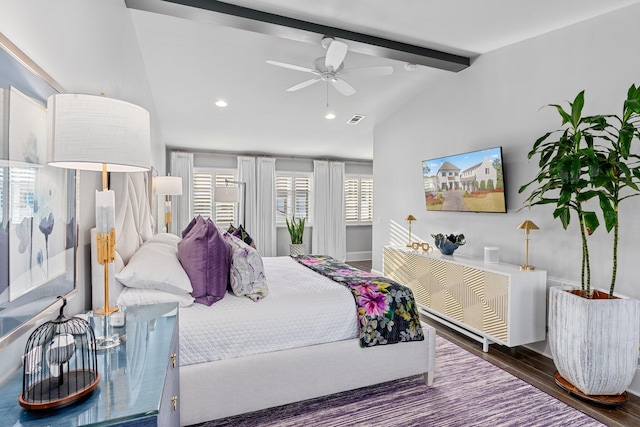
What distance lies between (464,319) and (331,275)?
155 cm

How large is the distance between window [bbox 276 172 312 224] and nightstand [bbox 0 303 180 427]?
5.94 m

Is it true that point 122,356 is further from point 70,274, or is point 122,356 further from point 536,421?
point 536,421

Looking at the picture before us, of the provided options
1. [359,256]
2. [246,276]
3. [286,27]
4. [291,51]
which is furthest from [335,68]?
[359,256]

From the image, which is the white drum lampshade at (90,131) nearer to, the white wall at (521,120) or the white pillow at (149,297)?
the white pillow at (149,297)

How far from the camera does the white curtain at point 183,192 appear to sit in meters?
6.37

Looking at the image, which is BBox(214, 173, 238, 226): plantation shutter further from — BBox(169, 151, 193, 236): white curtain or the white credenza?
the white credenza

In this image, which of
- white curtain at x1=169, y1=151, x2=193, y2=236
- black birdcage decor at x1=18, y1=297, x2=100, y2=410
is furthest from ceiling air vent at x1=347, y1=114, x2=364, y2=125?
black birdcage decor at x1=18, y1=297, x2=100, y2=410

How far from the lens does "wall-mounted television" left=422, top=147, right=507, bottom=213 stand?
3.42 m

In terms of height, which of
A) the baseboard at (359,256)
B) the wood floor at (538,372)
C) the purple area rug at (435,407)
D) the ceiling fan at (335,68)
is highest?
the ceiling fan at (335,68)

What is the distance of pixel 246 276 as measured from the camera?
2.15m

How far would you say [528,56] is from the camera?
321 cm

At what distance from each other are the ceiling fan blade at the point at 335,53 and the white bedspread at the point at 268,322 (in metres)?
1.88

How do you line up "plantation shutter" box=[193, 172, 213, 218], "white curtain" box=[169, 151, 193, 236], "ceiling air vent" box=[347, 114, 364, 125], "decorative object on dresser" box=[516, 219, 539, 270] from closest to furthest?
1. "decorative object on dresser" box=[516, 219, 539, 270]
2. "ceiling air vent" box=[347, 114, 364, 125]
3. "white curtain" box=[169, 151, 193, 236]
4. "plantation shutter" box=[193, 172, 213, 218]

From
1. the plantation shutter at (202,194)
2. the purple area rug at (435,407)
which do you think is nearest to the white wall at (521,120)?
the purple area rug at (435,407)
